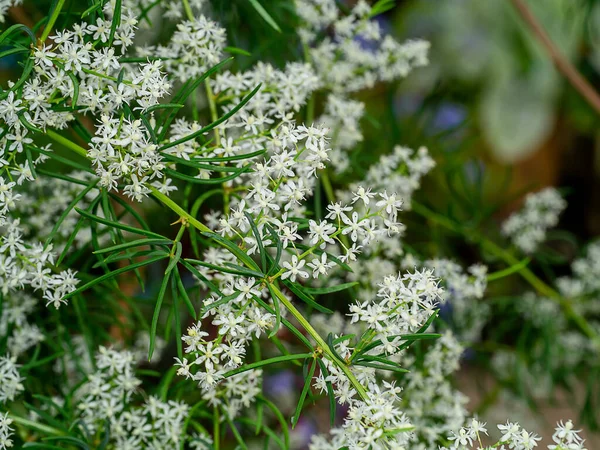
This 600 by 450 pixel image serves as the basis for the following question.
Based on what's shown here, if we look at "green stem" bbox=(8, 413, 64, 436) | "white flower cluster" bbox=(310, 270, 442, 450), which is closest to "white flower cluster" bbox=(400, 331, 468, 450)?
"white flower cluster" bbox=(310, 270, 442, 450)

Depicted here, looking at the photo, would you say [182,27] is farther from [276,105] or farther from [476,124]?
[476,124]

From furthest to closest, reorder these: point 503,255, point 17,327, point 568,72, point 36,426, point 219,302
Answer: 1. point 568,72
2. point 503,255
3. point 17,327
4. point 36,426
5. point 219,302

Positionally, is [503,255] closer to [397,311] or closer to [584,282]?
[584,282]

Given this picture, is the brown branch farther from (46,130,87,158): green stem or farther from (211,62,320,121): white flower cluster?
(46,130,87,158): green stem

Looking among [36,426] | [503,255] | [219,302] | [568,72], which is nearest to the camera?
[219,302]

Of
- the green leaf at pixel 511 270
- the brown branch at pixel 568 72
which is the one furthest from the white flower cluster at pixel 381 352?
the brown branch at pixel 568 72

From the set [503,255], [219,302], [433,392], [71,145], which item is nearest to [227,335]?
[219,302]
